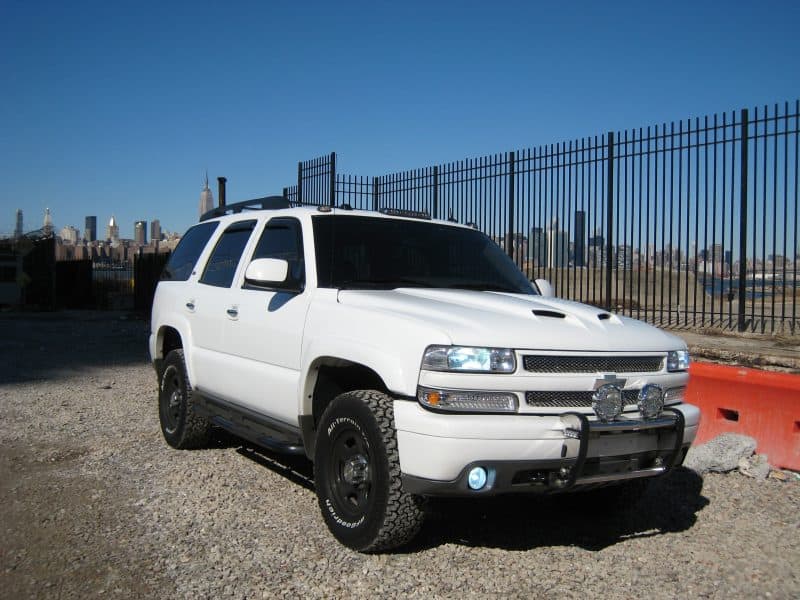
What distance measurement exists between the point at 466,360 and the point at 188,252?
3881mm

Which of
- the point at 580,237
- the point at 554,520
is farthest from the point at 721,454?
the point at 580,237

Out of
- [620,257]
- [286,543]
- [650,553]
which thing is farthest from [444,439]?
[620,257]

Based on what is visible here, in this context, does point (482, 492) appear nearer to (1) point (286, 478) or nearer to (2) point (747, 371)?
(1) point (286, 478)

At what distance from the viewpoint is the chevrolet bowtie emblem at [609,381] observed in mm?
3734

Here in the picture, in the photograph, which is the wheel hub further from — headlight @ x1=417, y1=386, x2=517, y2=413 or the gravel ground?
headlight @ x1=417, y1=386, x2=517, y2=413

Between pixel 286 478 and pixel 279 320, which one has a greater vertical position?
pixel 279 320

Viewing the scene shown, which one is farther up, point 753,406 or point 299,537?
point 753,406

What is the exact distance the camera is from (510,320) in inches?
150

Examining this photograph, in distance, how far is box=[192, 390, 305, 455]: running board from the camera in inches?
179

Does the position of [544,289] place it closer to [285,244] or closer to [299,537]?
[285,244]

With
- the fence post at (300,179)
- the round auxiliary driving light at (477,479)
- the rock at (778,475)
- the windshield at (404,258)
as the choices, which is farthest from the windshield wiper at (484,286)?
the fence post at (300,179)

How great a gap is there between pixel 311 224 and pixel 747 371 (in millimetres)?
3636

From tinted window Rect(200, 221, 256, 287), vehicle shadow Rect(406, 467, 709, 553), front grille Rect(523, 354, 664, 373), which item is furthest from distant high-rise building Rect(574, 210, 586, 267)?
front grille Rect(523, 354, 664, 373)

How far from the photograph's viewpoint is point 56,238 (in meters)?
25.3
